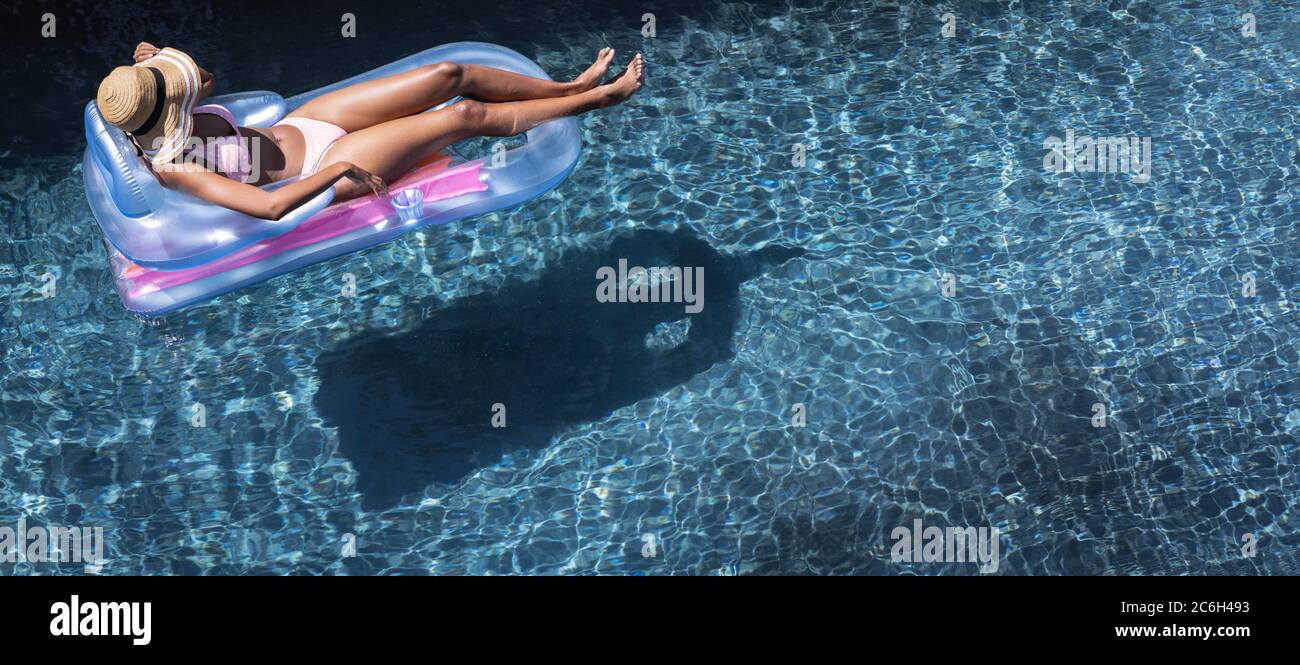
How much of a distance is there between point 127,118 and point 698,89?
381 centimetres

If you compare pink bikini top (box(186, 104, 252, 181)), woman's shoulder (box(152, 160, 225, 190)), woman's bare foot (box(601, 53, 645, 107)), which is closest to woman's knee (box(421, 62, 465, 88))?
woman's bare foot (box(601, 53, 645, 107))

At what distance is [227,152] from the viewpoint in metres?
4.65

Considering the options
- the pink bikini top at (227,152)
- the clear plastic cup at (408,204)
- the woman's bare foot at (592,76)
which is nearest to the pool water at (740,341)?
the clear plastic cup at (408,204)

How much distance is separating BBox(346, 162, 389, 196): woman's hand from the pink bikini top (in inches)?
16.8

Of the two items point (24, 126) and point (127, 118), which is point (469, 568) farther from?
point (24, 126)

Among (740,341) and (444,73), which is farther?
(740,341)

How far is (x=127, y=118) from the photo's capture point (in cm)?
425

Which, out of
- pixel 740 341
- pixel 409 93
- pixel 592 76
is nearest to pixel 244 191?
pixel 409 93

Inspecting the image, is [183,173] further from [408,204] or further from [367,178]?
[408,204]

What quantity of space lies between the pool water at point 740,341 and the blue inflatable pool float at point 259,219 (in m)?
1.15

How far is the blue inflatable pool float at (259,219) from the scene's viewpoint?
4.59 metres

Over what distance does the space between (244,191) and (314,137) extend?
1.89 feet

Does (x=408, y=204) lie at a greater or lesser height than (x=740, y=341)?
greater

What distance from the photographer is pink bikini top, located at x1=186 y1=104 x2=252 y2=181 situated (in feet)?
15.1
